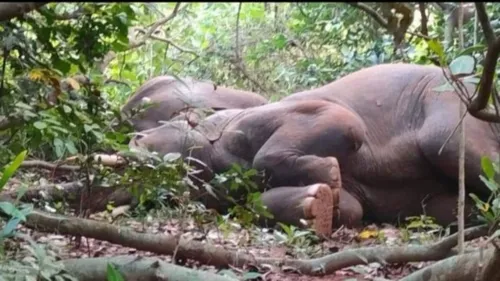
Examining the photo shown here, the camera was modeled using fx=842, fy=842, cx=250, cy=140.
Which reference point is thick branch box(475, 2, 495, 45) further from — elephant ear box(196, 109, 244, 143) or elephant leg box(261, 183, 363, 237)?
elephant ear box(196, 109, 244, 143)

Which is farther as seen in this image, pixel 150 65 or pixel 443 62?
pixel 150 65

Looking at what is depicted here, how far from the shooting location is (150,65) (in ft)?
16.0

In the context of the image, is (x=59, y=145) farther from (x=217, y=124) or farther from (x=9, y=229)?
(x=217, y=124)

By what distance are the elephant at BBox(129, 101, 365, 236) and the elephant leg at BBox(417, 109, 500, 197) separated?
0.30 metres

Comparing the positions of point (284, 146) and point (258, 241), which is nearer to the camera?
point (258, 241)

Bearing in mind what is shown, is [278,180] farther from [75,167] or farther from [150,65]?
[150,65]

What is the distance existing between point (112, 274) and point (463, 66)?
94cm

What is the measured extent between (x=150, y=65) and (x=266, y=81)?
0.75 metres

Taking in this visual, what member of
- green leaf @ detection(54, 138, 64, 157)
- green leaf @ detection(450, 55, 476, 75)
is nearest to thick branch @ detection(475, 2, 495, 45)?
green leaf @ detection(450, 55, 476, 75)

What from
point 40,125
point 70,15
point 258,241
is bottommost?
point 258,241

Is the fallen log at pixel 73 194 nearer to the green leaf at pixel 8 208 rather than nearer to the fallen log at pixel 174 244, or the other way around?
the fallen log at pixel 174 244

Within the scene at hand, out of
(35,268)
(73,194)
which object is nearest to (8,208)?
(35,268)

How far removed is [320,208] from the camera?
3.33 m

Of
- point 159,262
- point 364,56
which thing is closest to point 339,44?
point 364,56
